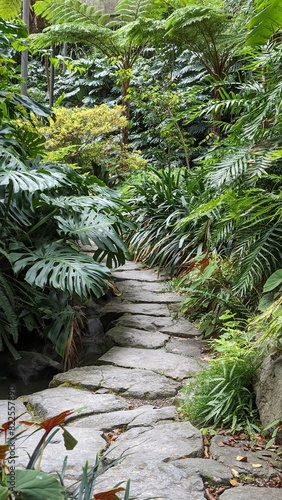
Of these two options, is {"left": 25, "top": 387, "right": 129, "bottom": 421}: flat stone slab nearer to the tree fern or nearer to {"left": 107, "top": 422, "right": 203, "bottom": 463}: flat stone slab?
{"left": 107, "top": 422, "right": 203, "bottom": 463}: flat stone slab

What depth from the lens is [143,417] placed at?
2943 mm

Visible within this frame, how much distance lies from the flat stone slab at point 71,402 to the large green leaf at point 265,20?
7.25 feet

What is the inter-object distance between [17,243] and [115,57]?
583 centimetres

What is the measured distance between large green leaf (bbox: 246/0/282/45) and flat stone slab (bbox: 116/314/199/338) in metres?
2.27

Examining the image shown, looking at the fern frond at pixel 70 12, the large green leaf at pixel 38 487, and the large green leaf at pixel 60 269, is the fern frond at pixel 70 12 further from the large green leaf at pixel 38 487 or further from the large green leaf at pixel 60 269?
the large green leaf at pixel 38 487

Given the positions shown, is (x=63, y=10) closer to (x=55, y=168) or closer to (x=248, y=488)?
(x=55, y=168)

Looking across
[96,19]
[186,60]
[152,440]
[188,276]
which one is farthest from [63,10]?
[152,440]

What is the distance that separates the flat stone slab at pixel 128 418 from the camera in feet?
9.43

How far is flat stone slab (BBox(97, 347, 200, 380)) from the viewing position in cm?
367

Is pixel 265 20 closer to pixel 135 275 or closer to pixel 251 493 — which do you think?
pixel 251 493

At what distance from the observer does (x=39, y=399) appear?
3.23 meters

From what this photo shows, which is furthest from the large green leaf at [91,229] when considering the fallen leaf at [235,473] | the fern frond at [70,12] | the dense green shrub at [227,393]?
the fern frond at [70,12]

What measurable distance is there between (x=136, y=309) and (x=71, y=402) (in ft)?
6.13

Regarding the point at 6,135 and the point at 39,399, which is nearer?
the point at 39,399
